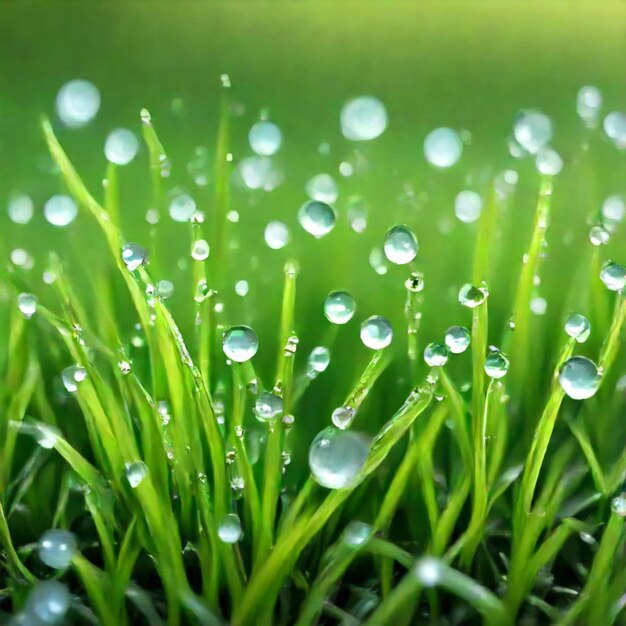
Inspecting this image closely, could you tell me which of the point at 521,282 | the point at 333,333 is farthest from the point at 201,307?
the point at 521,282

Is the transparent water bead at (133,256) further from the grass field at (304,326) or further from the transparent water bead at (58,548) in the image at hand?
the transparent water bead at (58,548)

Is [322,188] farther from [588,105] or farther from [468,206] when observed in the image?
[588,105]

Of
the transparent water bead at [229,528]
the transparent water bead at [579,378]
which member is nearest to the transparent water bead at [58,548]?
the transparent water bead at [229,528]

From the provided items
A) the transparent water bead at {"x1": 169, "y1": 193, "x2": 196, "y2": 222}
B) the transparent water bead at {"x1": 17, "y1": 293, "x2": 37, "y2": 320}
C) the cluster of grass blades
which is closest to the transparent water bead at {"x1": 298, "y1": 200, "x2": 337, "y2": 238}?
the cluster of grass blades

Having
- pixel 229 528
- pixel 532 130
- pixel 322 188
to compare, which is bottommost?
pixel 229 528

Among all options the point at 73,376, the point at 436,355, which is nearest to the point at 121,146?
the point at 73,376

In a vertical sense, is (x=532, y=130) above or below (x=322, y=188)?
above
